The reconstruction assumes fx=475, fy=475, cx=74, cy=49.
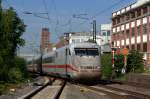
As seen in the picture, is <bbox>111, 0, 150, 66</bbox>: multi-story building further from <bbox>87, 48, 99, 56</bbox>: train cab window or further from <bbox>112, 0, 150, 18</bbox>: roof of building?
<bbox>87, 48, 99, 56</bbox>: train cab window

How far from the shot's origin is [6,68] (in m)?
41.9

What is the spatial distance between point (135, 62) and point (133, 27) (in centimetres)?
4038

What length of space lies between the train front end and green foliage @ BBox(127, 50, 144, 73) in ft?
63.8

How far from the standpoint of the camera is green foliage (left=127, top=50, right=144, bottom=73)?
2240 inches

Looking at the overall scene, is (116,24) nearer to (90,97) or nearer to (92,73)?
(92,73)

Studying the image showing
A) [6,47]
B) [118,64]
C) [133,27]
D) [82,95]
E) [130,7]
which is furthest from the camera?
[130,7]

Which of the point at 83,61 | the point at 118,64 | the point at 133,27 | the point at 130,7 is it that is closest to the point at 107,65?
the point at 118,64

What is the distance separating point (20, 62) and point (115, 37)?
51250 mm

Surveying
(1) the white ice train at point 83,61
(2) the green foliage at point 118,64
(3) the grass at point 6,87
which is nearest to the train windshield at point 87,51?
(1) the white ice train at point 83,61

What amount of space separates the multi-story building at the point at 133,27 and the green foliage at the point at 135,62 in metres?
22.7

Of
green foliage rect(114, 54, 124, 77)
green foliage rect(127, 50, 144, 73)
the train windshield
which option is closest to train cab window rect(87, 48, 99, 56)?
the train windshield

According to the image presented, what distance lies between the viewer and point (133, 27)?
317 ft

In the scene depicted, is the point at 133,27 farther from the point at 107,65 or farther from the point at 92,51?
the point at 92,51

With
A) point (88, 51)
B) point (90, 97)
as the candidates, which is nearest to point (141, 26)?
point (88, 51)
